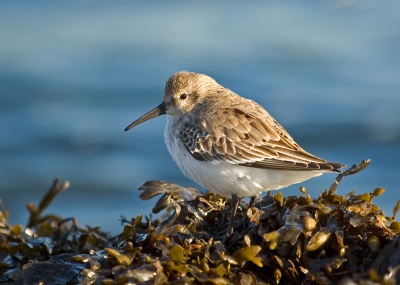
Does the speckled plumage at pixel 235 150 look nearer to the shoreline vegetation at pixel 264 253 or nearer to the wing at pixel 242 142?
the wing at pixel 242 142

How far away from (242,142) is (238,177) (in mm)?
275

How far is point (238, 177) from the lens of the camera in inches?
184

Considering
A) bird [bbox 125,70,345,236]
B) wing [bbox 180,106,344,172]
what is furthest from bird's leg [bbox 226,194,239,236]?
wing [bbox 180,106,344,172]

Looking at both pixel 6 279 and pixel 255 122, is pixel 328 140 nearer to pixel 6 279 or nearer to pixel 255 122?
pixel 255 122

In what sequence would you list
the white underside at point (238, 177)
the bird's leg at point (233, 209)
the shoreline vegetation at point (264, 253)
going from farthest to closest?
1. the white underside at point (238, 177)
2. the bird's leg at point (233, 209)
3. the shoreline vegetation at point (264, 253)

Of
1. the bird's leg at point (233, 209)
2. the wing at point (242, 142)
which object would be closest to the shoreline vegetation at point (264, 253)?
the bird's leg at point (233, 209)

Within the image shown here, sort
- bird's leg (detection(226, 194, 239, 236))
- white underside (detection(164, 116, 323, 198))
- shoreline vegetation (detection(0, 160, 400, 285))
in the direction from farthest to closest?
1. white underside (detection(164, 116, 323, 198))
2. bird's leg (detection(226, 194, 239, 236))
3. shoreline vegetation (detection(0, 160, 400, 285))

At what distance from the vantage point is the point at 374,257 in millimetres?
3500

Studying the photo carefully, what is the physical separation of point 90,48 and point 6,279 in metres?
7.70

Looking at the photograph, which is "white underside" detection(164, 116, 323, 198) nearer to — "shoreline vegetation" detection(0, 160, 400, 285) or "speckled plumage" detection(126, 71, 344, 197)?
"speckled plumage" detection(126, 71, 344, 197)

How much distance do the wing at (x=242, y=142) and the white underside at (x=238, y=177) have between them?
5 centimetres

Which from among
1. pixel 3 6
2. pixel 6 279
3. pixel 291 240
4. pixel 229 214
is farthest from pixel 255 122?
pixel 3 6

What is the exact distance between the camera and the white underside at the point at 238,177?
15.1 ft

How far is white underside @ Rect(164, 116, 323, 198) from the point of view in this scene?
4.60m
